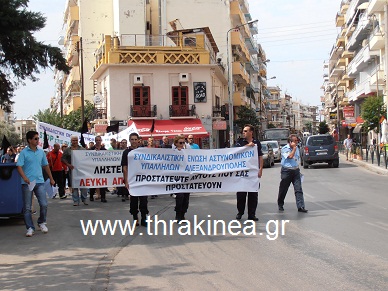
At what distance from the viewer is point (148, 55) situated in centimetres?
4244

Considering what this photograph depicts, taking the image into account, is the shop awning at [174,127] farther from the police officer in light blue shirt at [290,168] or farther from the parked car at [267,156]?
the police officer in light blue shirt at [290,168]

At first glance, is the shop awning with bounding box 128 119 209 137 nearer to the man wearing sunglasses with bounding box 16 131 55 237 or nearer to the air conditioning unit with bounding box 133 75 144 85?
the air conditioning unit with bounding box 133 75 144 85

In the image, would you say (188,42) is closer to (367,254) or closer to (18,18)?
(18,18)

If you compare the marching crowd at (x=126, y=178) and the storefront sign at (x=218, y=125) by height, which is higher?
the storefront sign at (x=218, y=125)

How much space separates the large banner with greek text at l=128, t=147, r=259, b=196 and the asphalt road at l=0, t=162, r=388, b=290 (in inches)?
32.3

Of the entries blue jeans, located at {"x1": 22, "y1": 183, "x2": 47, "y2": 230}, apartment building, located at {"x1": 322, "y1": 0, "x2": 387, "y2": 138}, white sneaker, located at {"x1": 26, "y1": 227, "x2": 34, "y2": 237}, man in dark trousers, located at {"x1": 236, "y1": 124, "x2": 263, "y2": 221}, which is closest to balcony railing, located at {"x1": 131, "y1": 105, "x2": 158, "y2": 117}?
apartment building, located at {"x1": 322, "y1": 0, "x2": 387, "y2": 138}

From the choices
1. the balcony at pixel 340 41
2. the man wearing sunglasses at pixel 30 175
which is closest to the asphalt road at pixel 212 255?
the man wearing sunglasses at pixel 30 175

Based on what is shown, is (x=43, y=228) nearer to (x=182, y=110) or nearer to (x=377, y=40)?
(x=182, y=110)

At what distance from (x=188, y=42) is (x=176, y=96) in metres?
5.71

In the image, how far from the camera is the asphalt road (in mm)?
6750

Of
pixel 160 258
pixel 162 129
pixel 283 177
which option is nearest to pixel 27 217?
pixel 160 258

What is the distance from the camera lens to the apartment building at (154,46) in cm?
4253

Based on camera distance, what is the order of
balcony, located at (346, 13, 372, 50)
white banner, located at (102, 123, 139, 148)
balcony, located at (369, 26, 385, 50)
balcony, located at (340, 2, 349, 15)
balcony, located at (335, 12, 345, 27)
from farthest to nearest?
1. balcony, located at (335, 12, 345, 27)
2. balcony, located at (340, 2, 349, 15)
3. balcony, located at (346, 13, 372, 50)
4. balcony, located at (369, 26, 385, 50)
5. white banner, located at (102, 123, 139, 148)

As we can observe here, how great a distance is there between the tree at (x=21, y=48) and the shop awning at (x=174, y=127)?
23.1m
